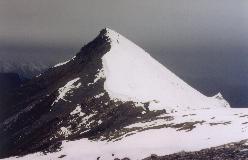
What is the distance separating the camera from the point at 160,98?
193500mm

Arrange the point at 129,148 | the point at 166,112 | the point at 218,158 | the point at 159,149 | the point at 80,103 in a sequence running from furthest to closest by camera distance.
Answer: the point at 80,103 → the point at 166,112 → the point at 129,148 → the point at 159,149 → the point at 218,158

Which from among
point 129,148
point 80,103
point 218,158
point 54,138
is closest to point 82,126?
point 54,138

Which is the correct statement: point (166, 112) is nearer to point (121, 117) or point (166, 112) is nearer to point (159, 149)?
point (121, 117)

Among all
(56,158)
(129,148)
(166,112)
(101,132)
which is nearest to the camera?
(129,148)

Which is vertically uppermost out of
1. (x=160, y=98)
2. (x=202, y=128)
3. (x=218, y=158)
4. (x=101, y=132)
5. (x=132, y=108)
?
(x=160, y=98)

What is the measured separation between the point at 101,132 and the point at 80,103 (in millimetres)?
43587

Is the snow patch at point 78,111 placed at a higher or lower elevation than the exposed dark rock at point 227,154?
higher

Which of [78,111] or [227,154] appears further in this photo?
[78,111]

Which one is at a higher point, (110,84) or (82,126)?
(110,84)

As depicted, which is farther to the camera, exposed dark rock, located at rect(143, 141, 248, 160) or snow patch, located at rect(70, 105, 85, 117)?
snow patch, located at rect(70, 105, 85, 117)

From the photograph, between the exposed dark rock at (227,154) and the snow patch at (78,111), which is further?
the snow patch at (78,111)

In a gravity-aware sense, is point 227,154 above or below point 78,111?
below

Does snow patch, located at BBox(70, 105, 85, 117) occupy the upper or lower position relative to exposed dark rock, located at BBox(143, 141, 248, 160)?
upper

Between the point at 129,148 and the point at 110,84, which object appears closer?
the point at 129,148
